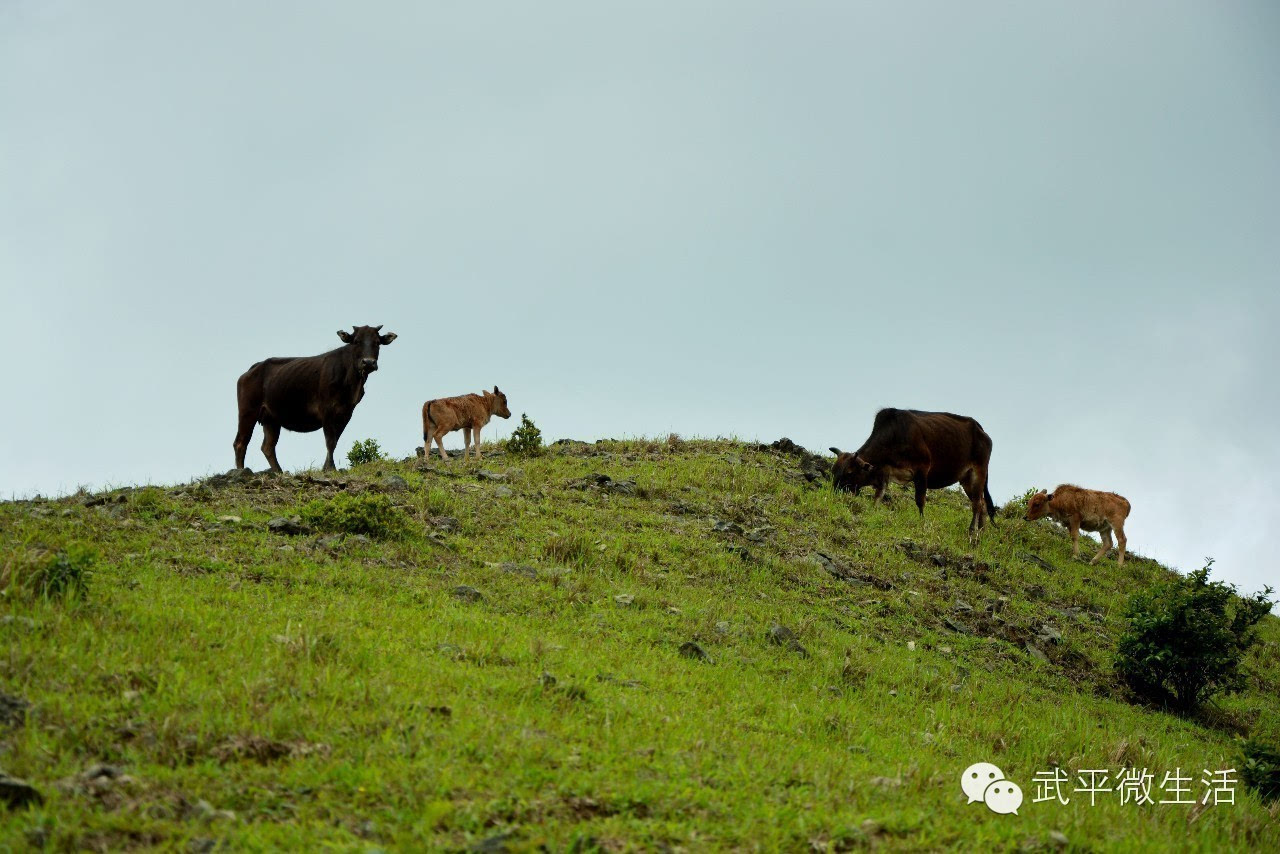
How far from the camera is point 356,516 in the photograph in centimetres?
1320

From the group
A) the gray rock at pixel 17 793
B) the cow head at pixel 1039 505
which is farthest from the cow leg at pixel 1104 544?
the gray rock at pixel 17 793

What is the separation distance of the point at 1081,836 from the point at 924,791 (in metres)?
1.05

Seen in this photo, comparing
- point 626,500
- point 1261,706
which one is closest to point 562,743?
point 626,500

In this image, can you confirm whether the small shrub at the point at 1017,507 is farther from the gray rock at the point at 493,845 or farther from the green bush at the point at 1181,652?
the gray rock at the point at 493,845

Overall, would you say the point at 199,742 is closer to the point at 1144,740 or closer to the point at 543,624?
the point at 543,624

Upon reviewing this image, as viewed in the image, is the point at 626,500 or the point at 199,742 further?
the point at 626,500

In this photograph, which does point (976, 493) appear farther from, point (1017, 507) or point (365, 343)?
point (365, 343)

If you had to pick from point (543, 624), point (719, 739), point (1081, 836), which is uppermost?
point (543, 624)

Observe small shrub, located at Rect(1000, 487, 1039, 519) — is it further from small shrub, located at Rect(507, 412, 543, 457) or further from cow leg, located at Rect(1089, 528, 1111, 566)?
small shrub, located at Rect(507, 412, 543, 457)

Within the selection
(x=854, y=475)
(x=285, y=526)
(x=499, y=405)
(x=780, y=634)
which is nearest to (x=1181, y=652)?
(x=780, y=634)

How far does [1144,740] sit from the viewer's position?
11.6m

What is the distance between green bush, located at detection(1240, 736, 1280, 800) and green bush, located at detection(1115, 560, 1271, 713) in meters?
4.55
